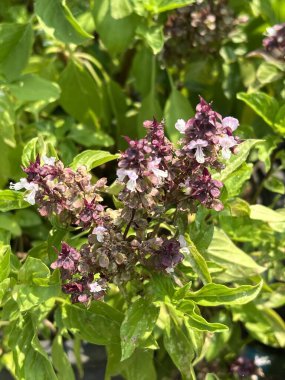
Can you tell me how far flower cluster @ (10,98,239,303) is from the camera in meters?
0.72

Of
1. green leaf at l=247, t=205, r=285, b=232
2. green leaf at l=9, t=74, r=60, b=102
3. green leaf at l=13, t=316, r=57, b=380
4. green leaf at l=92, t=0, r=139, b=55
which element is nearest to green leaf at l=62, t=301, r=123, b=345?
green leaf at l=13, t=316, r=57, b=380

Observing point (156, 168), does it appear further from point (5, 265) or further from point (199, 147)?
point (5, 265)

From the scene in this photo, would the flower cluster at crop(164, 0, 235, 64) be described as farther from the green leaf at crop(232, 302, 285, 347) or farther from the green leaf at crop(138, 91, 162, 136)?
the green leaf at crop(232, 302, 285, 347)

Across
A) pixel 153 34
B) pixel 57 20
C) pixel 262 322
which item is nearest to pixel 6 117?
pixel 57 20

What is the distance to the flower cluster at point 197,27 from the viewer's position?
4.06ft

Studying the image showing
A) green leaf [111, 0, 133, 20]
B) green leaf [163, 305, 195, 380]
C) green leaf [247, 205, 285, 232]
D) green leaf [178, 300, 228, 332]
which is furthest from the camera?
green leaf [111, 0, 133, 20]

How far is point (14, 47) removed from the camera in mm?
1176

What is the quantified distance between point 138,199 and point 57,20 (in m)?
0.46

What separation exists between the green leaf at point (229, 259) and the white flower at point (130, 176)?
0.32 meters

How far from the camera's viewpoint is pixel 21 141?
4.13 ft

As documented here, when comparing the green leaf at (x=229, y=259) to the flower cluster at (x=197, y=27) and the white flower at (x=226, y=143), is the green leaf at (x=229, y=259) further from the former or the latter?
the flower cluster at (x=197, y=27)

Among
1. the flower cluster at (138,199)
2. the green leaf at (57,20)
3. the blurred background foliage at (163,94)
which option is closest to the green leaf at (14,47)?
the blurred background foliage at (163,94)

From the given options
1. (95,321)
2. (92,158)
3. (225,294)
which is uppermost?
(92,158)

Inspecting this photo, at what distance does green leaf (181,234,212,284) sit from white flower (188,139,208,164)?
14 cm
